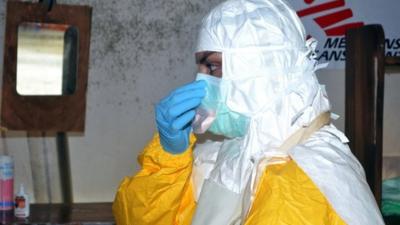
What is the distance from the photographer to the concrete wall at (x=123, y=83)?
265cm

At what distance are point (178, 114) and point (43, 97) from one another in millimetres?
1083

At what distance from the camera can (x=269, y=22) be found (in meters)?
1.51

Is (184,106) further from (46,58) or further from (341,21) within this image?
(341,21)

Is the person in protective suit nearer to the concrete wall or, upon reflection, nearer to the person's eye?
the person's eye

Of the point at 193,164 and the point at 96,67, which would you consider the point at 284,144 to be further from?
the point at 96,67

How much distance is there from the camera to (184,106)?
1531 mm

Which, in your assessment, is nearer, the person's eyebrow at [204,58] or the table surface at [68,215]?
the person's eyebrow at [204,58]

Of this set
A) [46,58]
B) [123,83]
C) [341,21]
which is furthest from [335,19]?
[46,58]

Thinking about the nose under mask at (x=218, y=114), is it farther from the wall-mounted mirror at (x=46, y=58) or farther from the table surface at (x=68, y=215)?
the wall-mounted mirror at (x=46, y=58)

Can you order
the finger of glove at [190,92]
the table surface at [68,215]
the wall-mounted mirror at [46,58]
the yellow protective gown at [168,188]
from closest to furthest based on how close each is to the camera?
the yellow protective gown at [168,188]
the finger of glove at [190,92]
the table surface at [68,215]
the wall-mounted mirror at [46,58]

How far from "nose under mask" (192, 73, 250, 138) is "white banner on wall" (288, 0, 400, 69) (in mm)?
1244

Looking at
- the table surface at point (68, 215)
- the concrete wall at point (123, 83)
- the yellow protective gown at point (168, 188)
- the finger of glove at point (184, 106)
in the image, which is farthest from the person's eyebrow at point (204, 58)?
the concrete wall at point (123, 83)

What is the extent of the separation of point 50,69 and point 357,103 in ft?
3.76

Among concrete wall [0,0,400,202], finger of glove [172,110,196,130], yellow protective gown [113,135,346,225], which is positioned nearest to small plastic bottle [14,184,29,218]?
concrete wall [0,0,400,202]
